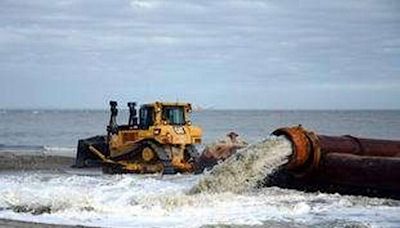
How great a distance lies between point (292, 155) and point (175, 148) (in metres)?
7.56

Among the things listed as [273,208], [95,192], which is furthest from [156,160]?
[273,208]

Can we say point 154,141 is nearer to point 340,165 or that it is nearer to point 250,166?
point 250,166

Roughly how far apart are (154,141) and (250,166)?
723cm

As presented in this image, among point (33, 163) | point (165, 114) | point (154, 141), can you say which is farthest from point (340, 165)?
point (33, 163)

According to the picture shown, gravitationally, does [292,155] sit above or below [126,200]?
above

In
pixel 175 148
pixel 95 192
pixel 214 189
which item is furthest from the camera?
pixel 175 148

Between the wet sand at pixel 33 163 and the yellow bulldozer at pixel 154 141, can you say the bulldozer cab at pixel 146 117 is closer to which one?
the yellow bulldozer at pixel 154 141

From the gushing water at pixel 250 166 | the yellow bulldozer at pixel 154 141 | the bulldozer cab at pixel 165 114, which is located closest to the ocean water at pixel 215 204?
the gushing water at pixel 250 166

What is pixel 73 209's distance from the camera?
46.4 ft

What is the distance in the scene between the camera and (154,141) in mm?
23016

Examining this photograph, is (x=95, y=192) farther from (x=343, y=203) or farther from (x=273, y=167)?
(x=343, y=203)

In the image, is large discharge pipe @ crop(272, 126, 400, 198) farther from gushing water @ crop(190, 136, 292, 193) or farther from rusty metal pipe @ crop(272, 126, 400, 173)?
gushing water @ crop(190, 136, 292, 193)

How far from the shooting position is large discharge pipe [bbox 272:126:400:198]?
50.5ft

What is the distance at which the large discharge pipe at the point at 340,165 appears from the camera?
50.5 feet
